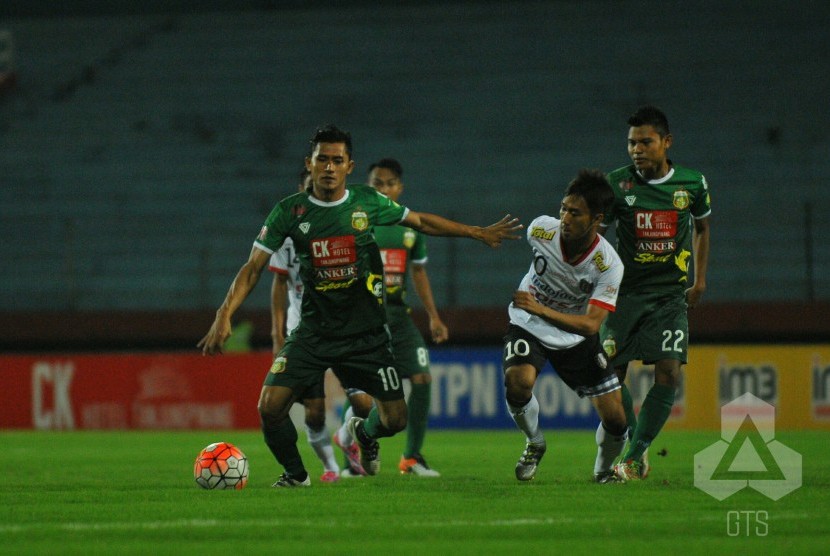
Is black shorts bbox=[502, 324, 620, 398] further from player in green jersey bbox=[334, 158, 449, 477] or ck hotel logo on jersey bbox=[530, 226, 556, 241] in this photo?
player in green jersey bbox=[334, 158, 449, 477]

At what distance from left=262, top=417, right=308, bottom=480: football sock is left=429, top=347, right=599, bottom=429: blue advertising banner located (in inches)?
343

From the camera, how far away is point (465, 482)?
26.1 feet

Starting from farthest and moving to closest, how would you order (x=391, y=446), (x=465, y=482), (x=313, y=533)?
(x=391, y=446) < (x=465, y=482) < (x=313, y=533)

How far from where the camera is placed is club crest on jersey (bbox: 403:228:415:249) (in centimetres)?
958

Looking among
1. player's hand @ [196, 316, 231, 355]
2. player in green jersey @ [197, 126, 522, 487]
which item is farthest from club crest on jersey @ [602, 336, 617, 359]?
player's hand @ [196, 316, 231, 355]

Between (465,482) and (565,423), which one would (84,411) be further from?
(465,482)

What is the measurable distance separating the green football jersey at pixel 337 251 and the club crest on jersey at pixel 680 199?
1.68 m

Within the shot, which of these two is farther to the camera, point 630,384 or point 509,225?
point 630,384

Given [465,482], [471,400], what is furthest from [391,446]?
[465,482]

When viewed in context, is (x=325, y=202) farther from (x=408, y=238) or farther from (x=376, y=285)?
(x=408, y=238)

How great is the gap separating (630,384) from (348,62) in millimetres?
9523

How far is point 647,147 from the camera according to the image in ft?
25.3

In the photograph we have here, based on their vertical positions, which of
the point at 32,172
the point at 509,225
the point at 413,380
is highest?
the point at 32,172

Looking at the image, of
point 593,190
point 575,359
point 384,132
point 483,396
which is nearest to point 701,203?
point 593,190
